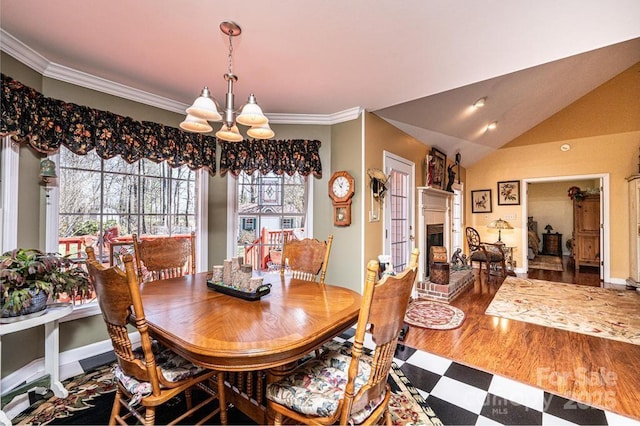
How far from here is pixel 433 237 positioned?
4.94 m

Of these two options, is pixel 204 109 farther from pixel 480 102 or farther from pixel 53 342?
pixel 480 102

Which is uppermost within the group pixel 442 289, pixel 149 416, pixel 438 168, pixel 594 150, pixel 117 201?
pixel 594 150

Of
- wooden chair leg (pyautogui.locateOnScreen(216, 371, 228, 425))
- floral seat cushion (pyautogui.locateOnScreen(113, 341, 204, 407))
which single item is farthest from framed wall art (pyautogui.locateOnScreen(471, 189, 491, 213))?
floral seat cushion (pyautogui.locateOnScreen(113, 341, 204, 407))

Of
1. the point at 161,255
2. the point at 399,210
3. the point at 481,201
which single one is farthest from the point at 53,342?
the point at 481,201

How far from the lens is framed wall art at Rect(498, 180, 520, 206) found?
20.4 feet

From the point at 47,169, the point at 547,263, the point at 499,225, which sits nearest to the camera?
the point at 47,169

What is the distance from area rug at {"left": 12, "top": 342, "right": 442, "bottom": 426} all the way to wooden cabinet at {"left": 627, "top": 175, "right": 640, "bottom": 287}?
17.8 feet

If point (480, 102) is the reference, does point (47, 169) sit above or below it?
below

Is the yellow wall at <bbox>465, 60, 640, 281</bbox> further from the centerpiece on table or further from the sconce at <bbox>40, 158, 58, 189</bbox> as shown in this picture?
the sconce at <bbox>40, 158, 58, 189</bbox>

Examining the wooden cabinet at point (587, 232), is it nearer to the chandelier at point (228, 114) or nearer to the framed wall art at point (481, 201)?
the framed wall art at point (481, 201)

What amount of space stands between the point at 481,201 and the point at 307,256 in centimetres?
593

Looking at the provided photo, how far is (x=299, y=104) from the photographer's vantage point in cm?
310

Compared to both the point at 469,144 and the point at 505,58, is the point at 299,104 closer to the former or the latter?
the point at 505,58

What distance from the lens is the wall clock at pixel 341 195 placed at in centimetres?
324
